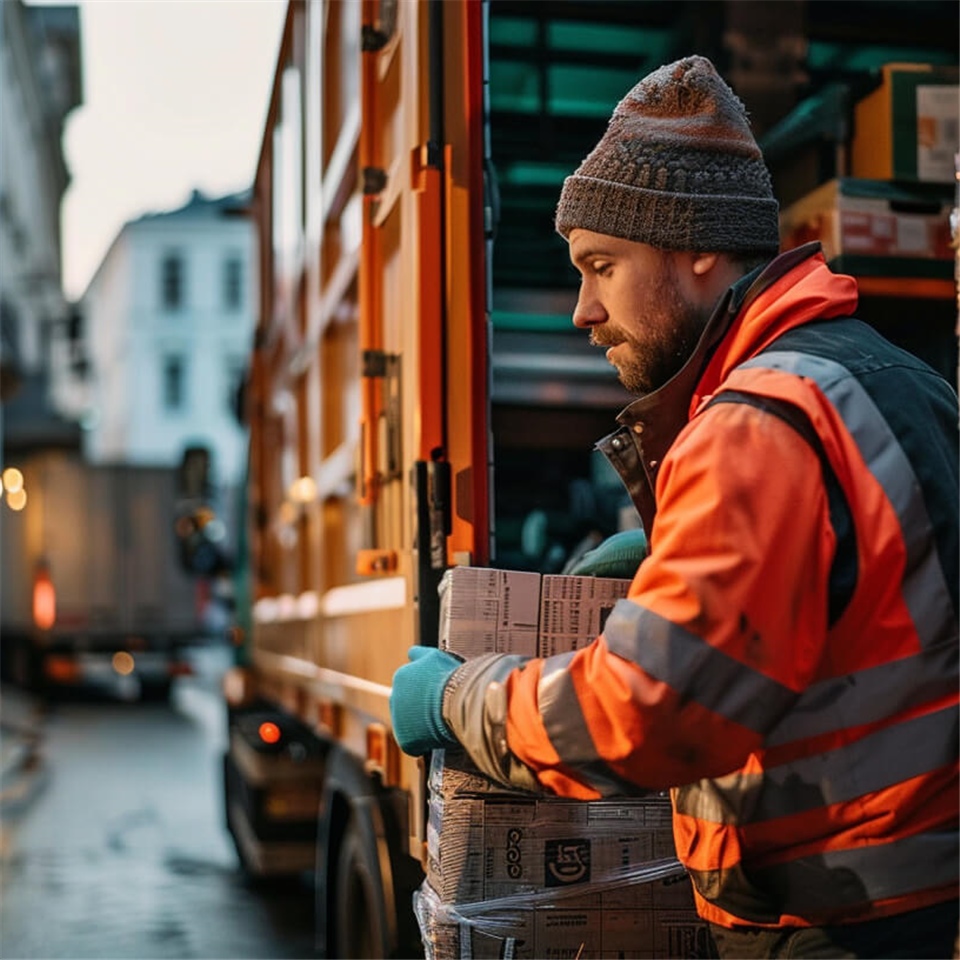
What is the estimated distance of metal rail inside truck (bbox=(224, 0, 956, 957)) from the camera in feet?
11.0

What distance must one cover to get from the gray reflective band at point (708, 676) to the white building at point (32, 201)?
21.2m

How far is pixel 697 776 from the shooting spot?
6.21ft

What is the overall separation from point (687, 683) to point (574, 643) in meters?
0.91

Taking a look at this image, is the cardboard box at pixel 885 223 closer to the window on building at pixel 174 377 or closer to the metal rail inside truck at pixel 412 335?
the metal rail inside truck at pixel 412 335

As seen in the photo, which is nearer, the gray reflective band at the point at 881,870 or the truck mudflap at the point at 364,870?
the gray reflective band at the point at 881,870

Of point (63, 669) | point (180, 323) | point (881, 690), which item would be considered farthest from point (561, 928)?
point (180, 323)

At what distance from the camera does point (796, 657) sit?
1.84m

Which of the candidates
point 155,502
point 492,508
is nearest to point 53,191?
point 155,502

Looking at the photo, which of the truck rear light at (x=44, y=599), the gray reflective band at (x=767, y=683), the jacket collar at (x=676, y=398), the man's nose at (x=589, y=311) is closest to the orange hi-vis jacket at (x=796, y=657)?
the gray reflective band at (x=767, y=683)

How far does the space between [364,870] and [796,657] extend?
241 cm

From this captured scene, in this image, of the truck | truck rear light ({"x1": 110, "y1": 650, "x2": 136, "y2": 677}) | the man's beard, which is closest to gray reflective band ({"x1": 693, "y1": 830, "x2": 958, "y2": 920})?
the man's beard

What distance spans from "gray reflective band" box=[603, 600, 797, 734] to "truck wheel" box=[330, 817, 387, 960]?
216 centimetres

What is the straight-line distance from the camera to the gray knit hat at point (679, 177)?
2211 millimetres

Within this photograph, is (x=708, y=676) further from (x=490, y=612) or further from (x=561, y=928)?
(x=561, y=928)
